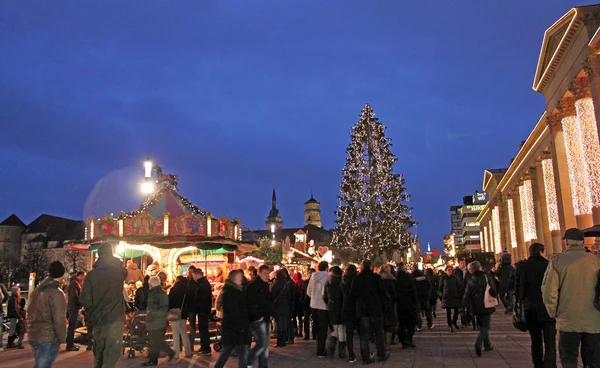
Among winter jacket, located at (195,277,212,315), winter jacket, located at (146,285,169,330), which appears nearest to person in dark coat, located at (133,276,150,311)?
winter jacket, located at (195,277,212,315)

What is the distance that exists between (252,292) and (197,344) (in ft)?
25.1

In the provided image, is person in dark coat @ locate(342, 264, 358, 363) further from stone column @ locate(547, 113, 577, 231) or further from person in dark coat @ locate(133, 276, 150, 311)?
stone column @ locate(547, 113, 577, 231)

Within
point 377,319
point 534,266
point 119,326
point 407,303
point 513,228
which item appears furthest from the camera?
point 513,228

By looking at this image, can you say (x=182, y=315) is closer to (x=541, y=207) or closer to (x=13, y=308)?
(x=13, y=308)

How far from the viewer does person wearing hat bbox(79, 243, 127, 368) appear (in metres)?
6.42

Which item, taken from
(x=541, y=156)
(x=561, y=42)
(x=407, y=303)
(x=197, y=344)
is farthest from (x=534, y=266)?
(x=541, y=156)

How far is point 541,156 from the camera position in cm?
4206

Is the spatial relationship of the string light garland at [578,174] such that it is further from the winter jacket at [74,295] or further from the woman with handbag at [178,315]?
the winter jacket at [74,295]

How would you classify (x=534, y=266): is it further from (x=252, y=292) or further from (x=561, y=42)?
(x=561, y=42)

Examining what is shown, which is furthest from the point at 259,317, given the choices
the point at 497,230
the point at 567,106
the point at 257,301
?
the point at 497,230

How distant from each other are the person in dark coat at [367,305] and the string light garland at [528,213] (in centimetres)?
3879

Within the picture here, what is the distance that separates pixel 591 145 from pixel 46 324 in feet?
87.0

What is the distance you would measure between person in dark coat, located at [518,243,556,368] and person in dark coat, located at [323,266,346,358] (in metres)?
4.09

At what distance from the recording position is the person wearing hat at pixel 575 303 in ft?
18.0
